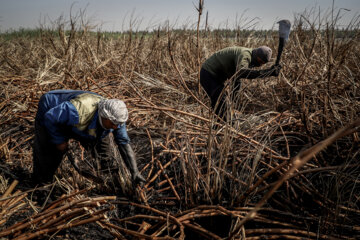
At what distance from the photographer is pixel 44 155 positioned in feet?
6.61

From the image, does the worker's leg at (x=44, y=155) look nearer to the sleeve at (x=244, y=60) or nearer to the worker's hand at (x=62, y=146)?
the worker's hand at (x=62, y=146)

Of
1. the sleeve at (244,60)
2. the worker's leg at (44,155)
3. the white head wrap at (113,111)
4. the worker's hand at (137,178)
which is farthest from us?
the sleeve at (244,60)

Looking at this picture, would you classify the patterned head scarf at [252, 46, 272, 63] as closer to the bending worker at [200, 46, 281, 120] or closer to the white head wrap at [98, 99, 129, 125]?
the bending worker at [200, 46, 281, 120]

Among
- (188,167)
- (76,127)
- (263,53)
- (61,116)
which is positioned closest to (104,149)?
(76,127)

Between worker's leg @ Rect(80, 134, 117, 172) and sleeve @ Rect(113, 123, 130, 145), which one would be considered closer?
sleeve @ Rect(113, 123, 130, 145)

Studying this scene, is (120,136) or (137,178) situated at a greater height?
(120,136)

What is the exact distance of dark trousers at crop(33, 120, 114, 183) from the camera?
198 centimetres

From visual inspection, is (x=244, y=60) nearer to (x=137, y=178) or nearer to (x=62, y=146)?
(x=137, y=178)

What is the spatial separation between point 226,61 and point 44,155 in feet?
8.86

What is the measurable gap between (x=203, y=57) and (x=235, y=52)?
191 cm

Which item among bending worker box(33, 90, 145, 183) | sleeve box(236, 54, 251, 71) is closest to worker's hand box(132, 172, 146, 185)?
bending worker box(33, 90, 145, 183)

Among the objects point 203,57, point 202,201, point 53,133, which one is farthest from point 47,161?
point 203,57

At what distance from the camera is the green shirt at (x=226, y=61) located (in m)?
3.13

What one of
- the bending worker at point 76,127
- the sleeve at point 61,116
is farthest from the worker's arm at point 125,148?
the sleeve at point 61,116
